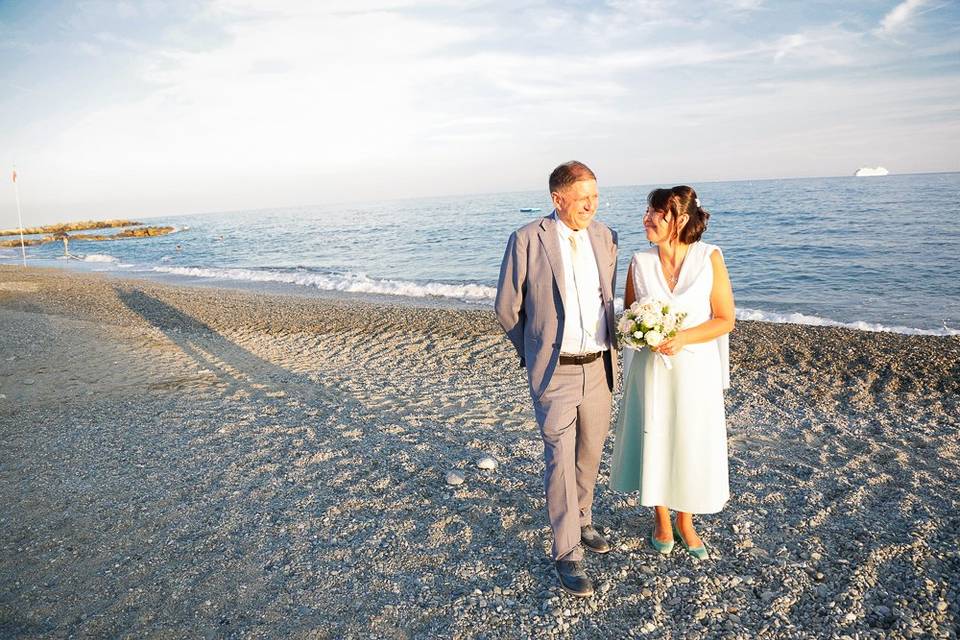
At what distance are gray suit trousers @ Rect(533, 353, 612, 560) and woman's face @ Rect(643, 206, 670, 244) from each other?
80 centimetres

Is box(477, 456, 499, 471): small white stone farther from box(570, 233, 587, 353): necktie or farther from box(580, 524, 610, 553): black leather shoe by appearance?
box(570, 233, 587, 353): necktie

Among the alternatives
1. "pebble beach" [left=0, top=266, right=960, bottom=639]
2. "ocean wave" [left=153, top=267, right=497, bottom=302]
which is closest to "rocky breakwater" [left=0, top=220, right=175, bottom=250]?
"ocean wave" [left=153, top=267, right=497, bottom=302]

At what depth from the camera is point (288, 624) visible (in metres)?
3.24

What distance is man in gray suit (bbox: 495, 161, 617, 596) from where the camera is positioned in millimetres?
3273

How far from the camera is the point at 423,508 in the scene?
14.9 feet

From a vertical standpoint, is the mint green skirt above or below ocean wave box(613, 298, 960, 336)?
above

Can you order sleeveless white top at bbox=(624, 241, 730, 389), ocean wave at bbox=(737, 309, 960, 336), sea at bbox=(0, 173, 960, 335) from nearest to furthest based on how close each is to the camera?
1. sleeveless white top at bbox=(624, 241, 730, 389)
2. ocean wave at bbox=(737, 309, 960, 336)
3. sea at bbox=(0, 173, 960, 335)

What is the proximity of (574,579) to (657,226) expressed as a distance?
217 centimetres

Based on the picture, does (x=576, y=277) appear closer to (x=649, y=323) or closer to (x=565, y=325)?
(x=565, y=325)

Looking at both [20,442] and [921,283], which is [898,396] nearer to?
[20,442]

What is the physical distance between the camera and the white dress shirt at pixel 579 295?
332 centimetres

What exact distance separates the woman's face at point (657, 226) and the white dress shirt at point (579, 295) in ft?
1.24

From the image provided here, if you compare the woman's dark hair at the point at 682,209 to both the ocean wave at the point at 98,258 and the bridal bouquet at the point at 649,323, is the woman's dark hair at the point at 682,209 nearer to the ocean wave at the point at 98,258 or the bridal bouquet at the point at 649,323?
the bridal bouquet at the point at 649,323

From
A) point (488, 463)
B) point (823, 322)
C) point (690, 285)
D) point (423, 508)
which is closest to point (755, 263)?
point (823, 322)
